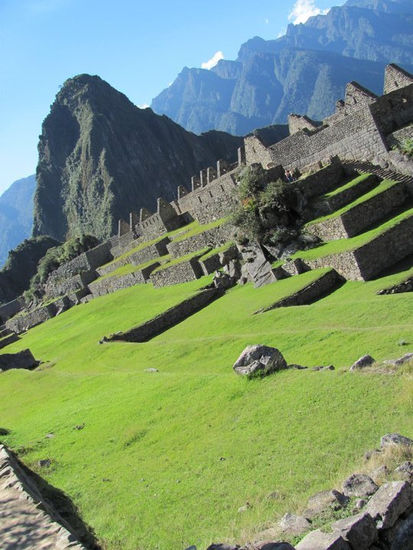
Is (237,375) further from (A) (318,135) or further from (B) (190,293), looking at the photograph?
(A) (318,135)

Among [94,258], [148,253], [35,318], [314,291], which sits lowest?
[314,291]

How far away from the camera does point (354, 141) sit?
83.7 feet

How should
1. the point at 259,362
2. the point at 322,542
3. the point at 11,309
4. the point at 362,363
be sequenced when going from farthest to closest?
the point at 11,309
the point at 259,362
the point at 362,363
the point at 322,542

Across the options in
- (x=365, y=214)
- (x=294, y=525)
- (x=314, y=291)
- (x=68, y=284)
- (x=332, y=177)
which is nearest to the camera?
(x=294, y=525)

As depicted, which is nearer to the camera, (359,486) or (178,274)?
(359,486)

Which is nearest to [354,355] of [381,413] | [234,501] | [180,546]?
[381,413]

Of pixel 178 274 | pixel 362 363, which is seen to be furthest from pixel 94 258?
pixel 362 363

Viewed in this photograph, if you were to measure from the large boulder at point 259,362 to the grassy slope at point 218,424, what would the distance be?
27 cm

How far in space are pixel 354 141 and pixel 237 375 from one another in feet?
59.5

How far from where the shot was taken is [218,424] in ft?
30.8

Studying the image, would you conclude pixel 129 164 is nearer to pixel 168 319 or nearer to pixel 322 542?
pixel 168 319

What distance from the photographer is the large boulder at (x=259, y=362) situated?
34.6ft

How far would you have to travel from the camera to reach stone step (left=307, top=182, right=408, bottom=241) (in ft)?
68.7

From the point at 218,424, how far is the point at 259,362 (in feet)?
5.75
